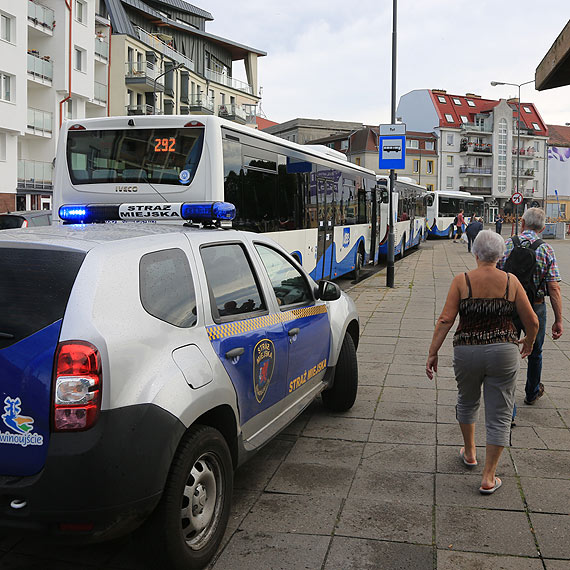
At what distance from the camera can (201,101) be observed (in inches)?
2288

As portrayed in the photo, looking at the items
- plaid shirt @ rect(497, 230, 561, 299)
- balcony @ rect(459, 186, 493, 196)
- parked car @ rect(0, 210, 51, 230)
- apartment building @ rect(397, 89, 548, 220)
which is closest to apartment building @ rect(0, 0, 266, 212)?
parked car @ rect(0, 210, 51, 230)

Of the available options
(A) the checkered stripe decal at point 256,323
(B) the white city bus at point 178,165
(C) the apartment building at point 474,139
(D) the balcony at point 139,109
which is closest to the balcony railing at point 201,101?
(D) the balcony at point 139,109

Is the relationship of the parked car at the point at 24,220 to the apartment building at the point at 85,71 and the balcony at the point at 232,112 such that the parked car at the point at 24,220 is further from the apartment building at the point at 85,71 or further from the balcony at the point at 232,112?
the balcony at the point at 232,112

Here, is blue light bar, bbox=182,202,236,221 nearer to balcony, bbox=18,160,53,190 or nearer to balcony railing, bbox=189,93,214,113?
balcony, bbox=18,160,53,190

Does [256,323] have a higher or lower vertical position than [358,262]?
higher

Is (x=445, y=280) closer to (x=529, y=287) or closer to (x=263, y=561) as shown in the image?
(x=529, y=287)

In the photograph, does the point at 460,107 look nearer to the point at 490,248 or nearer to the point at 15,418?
the point at 490,248

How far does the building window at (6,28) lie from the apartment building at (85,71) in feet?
0.16

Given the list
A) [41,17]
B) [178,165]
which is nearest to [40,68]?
[41,17]

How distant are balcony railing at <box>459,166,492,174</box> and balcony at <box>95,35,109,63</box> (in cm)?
6042

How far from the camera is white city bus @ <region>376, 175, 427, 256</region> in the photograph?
1012 inches

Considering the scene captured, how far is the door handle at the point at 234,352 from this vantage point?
3939mm

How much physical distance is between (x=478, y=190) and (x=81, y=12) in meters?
66.9

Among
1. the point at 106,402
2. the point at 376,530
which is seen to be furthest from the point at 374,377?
the point at 106,402
